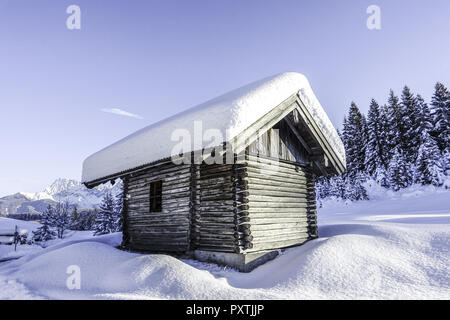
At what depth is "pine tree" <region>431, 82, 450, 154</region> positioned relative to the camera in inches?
1342

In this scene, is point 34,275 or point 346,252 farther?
point 34,275

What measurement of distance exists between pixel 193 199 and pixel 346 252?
15.7 feet

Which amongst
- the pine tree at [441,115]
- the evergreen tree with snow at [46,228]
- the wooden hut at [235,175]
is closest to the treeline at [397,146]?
the pine tree at [441,115]

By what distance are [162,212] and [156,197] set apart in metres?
0.76

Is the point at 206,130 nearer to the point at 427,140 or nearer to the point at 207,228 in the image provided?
the point at 207,228

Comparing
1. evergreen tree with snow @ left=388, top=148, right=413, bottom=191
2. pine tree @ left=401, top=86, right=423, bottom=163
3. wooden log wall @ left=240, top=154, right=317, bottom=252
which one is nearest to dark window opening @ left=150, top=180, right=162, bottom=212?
wooden log wall @ left=240, top=154, right=317, bottom=252

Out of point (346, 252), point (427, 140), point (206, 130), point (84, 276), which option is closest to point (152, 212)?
point (84, 276)

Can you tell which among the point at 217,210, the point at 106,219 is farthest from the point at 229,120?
the point at 106,219

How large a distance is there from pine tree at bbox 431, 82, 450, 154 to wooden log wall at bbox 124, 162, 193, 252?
3594 centimetres

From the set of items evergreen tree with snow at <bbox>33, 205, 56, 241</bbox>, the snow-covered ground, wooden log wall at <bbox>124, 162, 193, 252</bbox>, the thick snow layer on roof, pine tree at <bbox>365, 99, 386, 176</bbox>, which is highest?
pine tree at <bbox>365, 99, 386, 176</bbox>

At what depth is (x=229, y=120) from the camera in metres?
7.60

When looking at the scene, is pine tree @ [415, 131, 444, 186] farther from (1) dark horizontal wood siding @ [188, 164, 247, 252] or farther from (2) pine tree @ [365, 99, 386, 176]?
(1) dark horizontal wood siding @ [188, 164, 247, 252]

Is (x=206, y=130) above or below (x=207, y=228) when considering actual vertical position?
above

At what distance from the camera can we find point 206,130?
7949mm
